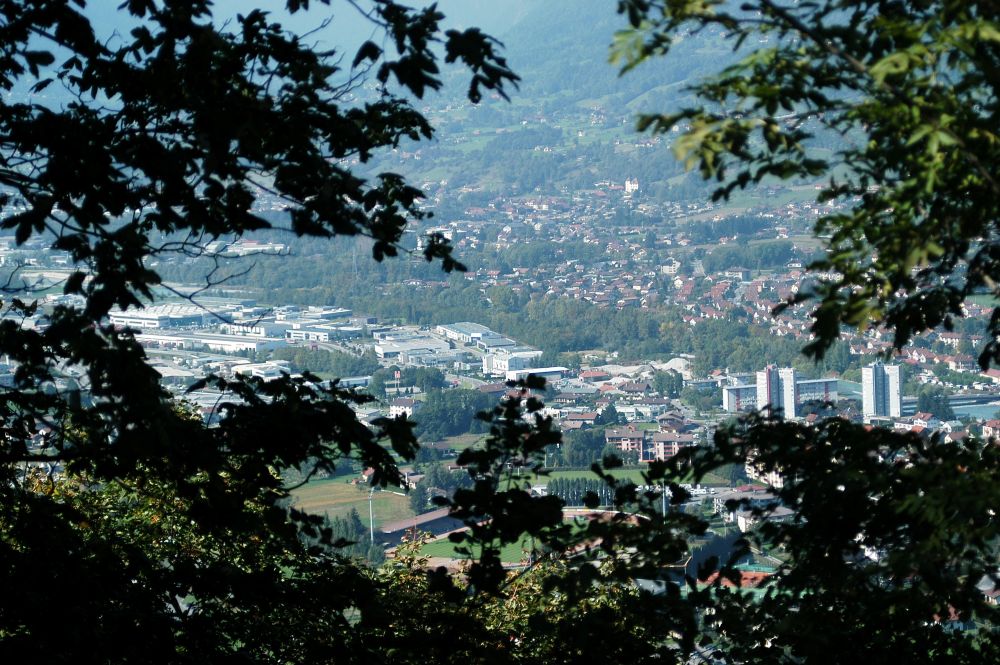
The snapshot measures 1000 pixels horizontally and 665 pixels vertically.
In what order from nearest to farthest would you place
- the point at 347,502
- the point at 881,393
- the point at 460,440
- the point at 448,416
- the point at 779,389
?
the point at 347,502 → the point at 881,393 → the point at 779,389 → the point at 460,440 → the point at 448,416

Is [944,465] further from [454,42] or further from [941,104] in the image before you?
[454,42]

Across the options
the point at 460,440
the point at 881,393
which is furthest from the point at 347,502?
A: the point at 881,393

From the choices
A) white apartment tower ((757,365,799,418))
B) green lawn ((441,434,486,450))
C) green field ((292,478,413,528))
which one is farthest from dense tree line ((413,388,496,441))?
white apartment tower ((757,365,799,418))

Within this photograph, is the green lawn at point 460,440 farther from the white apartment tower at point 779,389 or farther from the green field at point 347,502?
the white apartment tower at point 779,389

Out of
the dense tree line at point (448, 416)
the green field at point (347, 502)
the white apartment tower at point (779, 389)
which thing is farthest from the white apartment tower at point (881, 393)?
the green field at point (347, 502)

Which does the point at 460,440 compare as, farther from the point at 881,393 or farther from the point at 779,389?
the point at 881,393

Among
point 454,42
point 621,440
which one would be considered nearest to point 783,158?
point 454,42

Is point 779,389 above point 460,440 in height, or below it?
above

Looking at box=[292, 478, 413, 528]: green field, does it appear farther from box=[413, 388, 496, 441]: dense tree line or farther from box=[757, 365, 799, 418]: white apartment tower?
box=[757, 365, 799, 418]: white apartment tower
